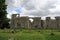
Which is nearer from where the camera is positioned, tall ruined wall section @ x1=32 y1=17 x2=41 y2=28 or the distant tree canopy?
the distant tree canopy

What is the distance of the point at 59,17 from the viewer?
4697cm

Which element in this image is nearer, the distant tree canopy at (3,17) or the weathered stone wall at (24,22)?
the distant tree canopy at (3,17)

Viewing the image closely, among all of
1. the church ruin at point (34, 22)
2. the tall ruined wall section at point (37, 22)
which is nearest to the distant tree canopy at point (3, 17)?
the church ruin at point (34, 22)

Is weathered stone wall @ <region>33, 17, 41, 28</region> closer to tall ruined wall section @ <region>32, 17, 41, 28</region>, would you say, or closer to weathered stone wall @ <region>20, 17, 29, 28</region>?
tall ruined wall section @ <region>32, 17, 41, 28</region>

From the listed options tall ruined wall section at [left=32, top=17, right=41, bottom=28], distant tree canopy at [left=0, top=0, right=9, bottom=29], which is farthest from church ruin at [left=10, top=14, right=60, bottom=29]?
distant tree canopy at [left=0, top=0, right=9, bottom=29]

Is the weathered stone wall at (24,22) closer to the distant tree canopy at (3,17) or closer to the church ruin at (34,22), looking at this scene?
the church ruin at (34,22)

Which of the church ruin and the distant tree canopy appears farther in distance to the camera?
the church ruin

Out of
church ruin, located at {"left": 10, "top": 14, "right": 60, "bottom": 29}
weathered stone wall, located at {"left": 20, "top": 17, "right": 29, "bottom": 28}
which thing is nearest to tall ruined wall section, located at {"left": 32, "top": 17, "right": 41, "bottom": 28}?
church ruin, located at {"left": 10, "top": 14, "right": 60, "bottom": 29}

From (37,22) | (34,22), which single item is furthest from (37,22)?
(34,22)

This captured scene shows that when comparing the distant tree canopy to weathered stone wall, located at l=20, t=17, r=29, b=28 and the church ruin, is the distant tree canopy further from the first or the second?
weathered stone wall, located at l=20, t=17, r=29, b=28

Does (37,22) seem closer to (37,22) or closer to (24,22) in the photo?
(37,22)

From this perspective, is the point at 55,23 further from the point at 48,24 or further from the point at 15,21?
the point at 15,21

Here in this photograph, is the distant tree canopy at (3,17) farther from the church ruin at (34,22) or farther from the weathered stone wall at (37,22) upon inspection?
the weathered stone wall at (37,22)

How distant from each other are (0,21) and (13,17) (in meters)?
12.0
